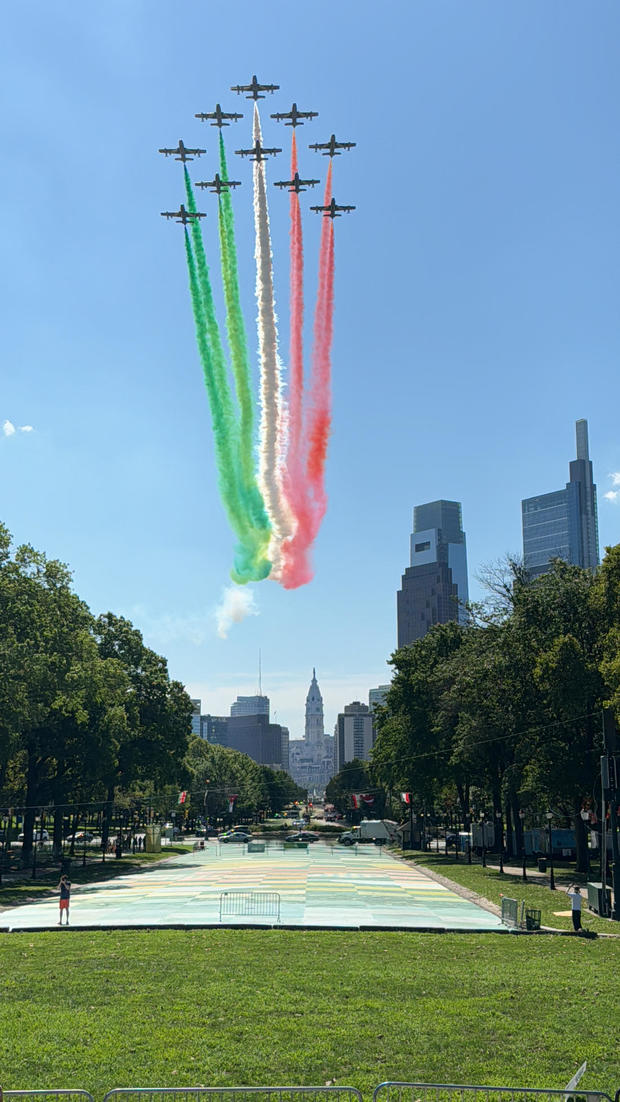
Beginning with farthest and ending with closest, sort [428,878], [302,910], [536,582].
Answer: [536,582] → [428,878] → [302,910]

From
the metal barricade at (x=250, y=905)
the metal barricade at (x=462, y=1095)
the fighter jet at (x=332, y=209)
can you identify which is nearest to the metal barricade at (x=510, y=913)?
the metal barricade at (x=250, y=905)

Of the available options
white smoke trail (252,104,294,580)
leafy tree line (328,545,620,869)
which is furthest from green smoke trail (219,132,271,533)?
leafy tree line (328,545,620,869)

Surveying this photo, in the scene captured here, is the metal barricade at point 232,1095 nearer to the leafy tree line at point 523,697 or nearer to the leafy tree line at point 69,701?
the leafy tree line at point 523,697

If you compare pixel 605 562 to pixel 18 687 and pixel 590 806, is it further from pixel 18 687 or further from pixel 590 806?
pixel 18 687

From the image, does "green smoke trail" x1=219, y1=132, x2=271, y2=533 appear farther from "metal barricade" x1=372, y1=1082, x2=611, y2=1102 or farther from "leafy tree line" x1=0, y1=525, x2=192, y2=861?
"metal barricade" x1=372, y1=1082, x2=611, y2=1102

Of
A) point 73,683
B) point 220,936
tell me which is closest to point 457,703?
point 73,683

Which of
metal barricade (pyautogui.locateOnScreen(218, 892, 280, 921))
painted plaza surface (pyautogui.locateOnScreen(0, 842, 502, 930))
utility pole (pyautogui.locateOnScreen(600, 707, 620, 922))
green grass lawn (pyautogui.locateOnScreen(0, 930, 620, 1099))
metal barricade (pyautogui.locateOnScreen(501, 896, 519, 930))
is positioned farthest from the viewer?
metal barricade (pyautogui.locateOnScreen(218, 892, 280, 921))
